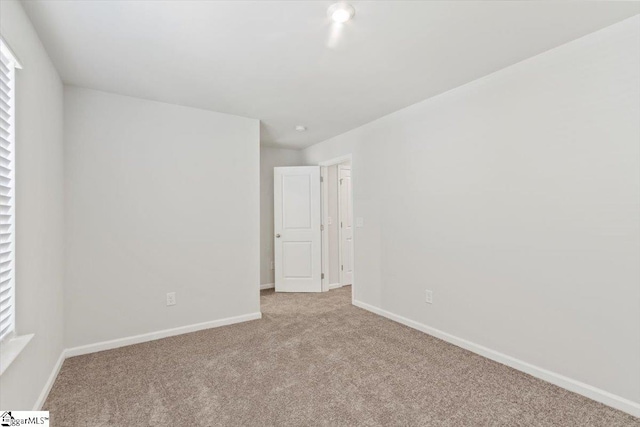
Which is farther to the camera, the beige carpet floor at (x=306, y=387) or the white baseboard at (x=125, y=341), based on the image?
the white baseboard at (x=125, y=341)

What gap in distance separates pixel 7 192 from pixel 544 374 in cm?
357

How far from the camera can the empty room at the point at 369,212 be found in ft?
6.14

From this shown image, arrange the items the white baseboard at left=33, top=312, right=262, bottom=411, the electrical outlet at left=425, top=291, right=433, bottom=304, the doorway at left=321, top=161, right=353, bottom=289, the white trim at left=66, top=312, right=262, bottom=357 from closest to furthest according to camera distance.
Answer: the white baseboard at left=33, top=312, right=262, bottom=411 → the white trim at left=66, top=312, right=262, bottom=357 → the electrical outlet at left=425, top=291, right=433, bottom=304 → the doorway at left=321, top=161, right=353, bottom=289

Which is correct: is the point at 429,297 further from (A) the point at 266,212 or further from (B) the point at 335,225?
(A) the point at 266,212

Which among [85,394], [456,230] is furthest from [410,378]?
[85,394]

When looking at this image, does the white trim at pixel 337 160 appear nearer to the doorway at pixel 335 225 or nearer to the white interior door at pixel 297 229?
the doorway at pixel 335 225

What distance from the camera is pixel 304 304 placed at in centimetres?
428

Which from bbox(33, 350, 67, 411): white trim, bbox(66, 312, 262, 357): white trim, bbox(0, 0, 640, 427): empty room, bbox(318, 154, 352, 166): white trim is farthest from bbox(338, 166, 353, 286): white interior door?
bbox(33, 350, 67, 411): white trim

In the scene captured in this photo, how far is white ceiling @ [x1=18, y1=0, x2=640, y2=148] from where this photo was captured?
1.83 metres

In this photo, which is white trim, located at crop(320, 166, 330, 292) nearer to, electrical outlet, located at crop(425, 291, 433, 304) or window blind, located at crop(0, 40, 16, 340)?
electrical outlet, located at crop(425, 291, 433, 304)

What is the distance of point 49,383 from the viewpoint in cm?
219

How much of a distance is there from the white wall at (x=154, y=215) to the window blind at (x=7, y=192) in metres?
1.26

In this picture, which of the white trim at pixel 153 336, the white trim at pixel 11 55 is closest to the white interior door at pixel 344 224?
the white trim at pixel 153 336

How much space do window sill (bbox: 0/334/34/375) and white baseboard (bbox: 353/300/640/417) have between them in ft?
10.2
